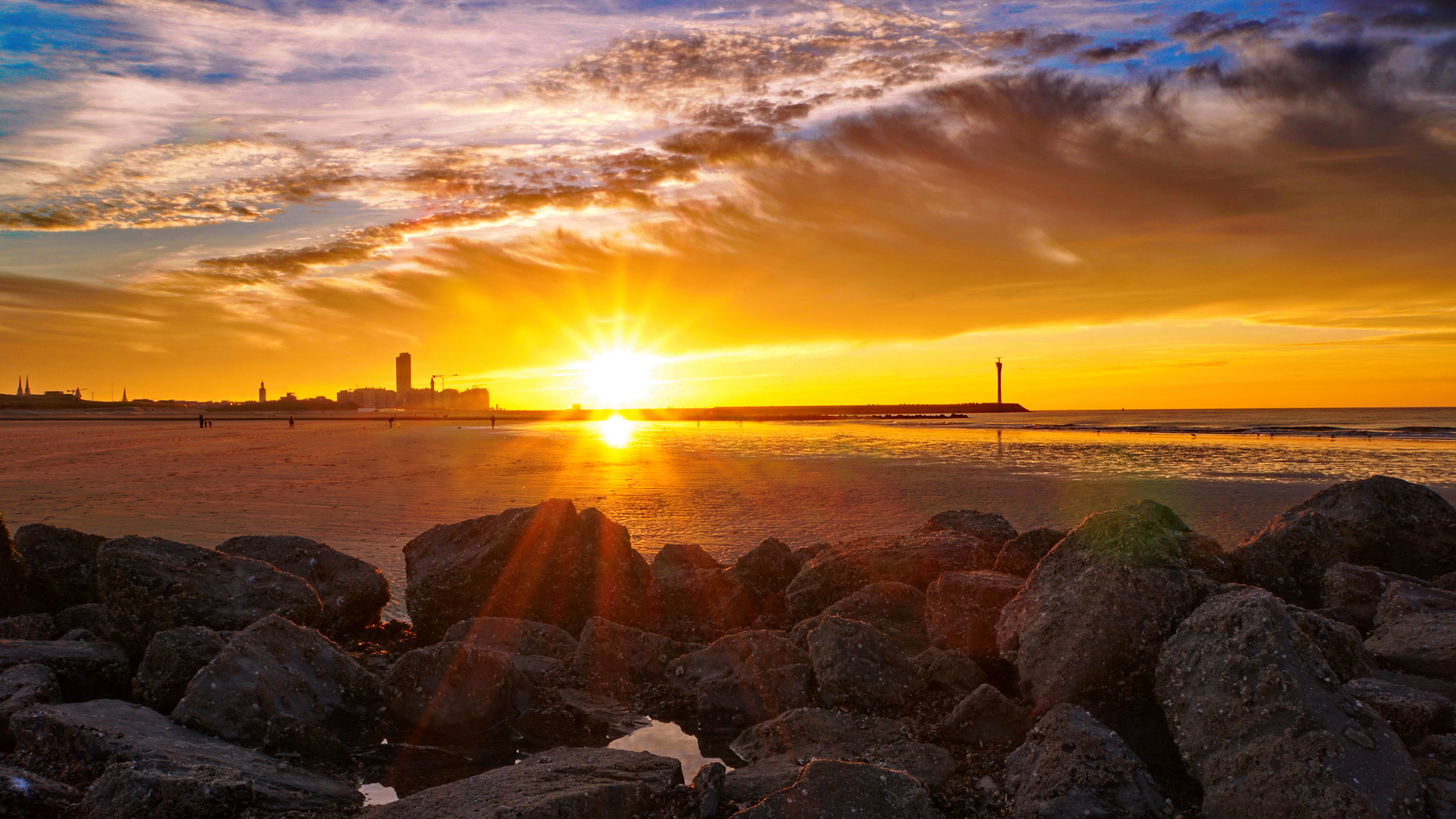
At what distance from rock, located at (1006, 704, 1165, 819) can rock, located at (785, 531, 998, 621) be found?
3.49 metres

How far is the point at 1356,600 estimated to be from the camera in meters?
7.09

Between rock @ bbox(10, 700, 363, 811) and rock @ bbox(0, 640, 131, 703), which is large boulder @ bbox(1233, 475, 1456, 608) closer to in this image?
rock @ bbox(10, 700, 363, 811)

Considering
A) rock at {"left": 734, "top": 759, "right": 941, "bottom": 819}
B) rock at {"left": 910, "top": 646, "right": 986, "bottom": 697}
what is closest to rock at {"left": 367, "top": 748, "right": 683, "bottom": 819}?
rock at {"left": 734, "top": 759, "right": 941, "bottom": 819}

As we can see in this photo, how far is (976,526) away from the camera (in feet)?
33.4

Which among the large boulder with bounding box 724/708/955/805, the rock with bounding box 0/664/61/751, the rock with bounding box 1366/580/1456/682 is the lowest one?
the large boulder with bounding box 724/708/955/805

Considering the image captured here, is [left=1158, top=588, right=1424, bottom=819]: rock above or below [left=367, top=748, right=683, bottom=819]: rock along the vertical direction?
above

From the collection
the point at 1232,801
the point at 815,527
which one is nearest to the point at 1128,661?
the point at 1232,801

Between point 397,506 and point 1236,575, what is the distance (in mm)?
15404

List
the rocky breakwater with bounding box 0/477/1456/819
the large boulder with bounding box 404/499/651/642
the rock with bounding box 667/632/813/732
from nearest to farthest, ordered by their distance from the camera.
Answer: the rocky breakwater with bounding box 0/477/1456/819, the rock with bounding box 667/632/813/732, the large boulder with bounding box 404/499/651/642

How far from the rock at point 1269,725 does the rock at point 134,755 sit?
16.1ft

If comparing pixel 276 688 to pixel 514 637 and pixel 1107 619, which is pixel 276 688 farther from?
pixel 1107 619

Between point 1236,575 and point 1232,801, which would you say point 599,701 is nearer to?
point 1232,801

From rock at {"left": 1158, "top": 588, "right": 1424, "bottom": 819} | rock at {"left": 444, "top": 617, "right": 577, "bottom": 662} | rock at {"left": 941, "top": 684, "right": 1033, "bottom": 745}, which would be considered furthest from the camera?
rock at {"left": 444, "top": 617, "right": 577, "bottom": 662}

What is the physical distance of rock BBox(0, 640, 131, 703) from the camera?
5992 millimetres
